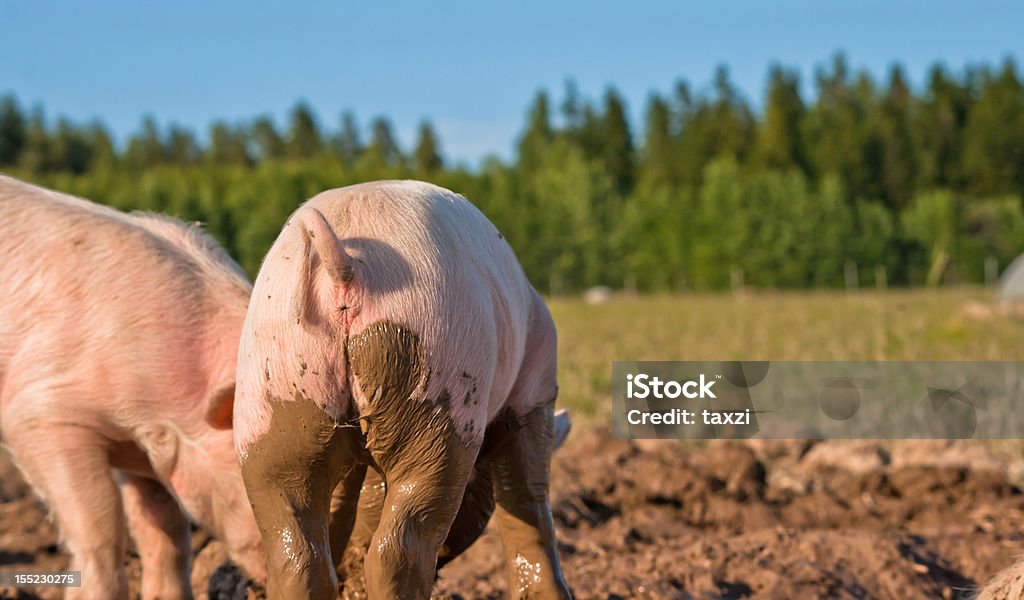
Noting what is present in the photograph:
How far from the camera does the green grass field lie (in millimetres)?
14422

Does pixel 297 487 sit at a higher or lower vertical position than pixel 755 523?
higher

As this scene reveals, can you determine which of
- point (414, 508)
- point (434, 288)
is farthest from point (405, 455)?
point (434, 288)

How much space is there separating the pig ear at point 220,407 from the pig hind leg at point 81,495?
599 millimetres

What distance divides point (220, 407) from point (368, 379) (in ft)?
4.91

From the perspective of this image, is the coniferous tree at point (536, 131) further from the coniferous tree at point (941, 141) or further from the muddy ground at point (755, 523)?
the muddy ground at point (755, 523)

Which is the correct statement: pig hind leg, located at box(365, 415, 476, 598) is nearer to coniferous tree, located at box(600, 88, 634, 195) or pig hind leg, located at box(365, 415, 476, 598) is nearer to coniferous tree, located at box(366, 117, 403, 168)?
coniferous tree, located at box(600, 88, 634, 195)

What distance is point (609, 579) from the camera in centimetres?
521

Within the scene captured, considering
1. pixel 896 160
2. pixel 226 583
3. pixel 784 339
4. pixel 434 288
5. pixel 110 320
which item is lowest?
pixel 784 339

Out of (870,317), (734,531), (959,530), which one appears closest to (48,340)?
(734,531)

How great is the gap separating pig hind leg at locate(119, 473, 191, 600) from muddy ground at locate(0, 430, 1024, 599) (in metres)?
0.33

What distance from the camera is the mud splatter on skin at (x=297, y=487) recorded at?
3295mm

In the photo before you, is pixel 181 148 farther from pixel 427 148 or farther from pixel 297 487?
pixel 297 487

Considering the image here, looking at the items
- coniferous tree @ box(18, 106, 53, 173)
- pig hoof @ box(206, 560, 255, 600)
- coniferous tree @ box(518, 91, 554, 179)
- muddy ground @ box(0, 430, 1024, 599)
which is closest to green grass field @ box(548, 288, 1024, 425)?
muddy ground @ box(0, 430, 1024, 599)

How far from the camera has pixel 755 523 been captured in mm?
7199
